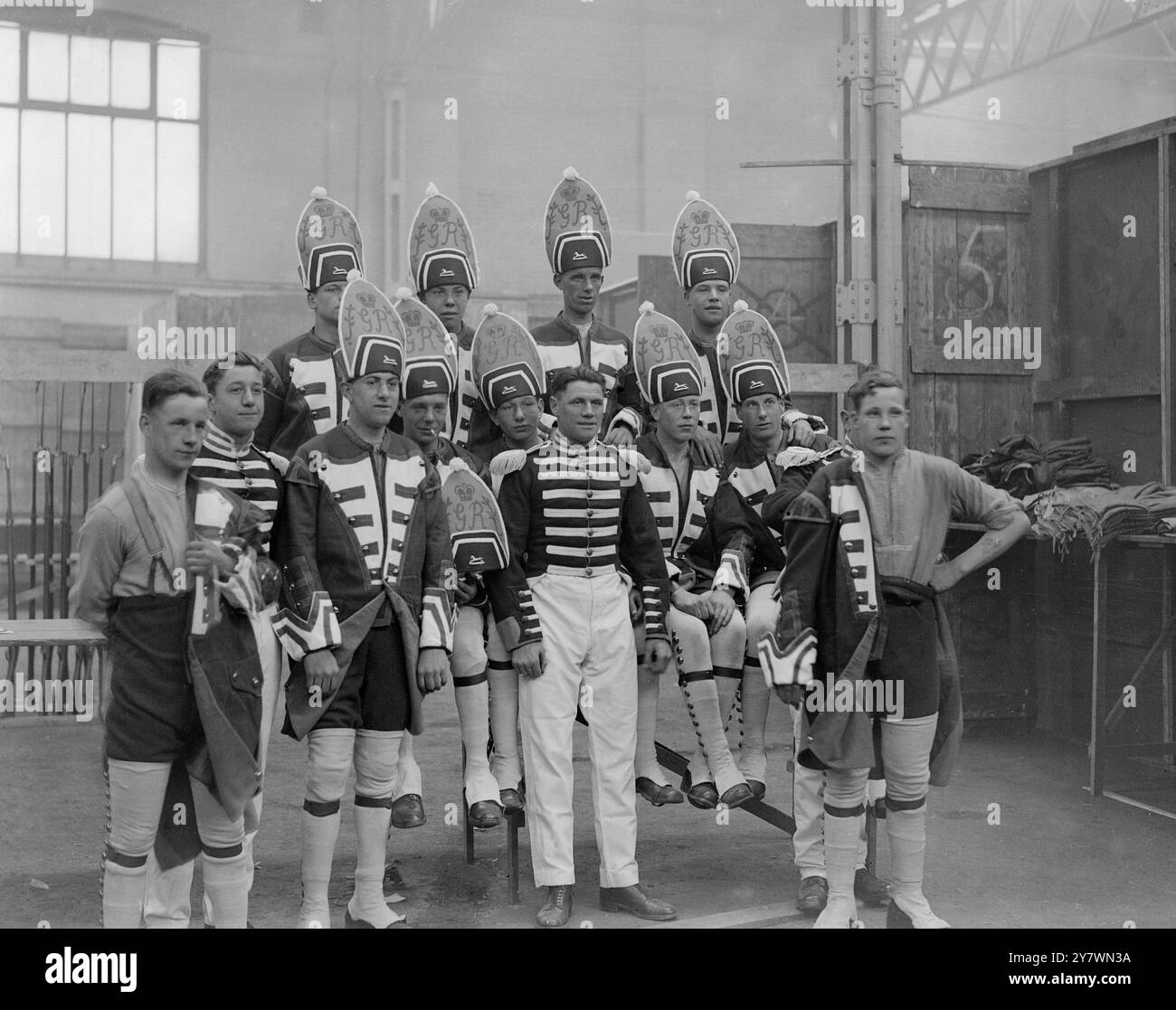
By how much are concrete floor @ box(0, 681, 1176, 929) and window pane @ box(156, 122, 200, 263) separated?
6626 millimetres

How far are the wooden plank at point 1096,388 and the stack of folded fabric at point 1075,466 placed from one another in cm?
38

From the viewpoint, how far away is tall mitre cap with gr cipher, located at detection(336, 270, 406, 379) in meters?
3.84

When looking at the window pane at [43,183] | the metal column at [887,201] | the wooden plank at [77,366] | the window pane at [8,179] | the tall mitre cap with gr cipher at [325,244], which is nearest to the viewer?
the tall mitre cap with gr cipher at [325,244]

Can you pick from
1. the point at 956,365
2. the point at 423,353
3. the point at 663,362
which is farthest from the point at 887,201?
the point at 423,353

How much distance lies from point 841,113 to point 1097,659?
11.1 feet

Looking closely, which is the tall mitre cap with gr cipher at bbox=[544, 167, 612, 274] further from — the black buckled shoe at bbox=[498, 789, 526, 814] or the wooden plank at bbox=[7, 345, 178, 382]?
the wooden plank at bbox=[7, 345, 178, 382]

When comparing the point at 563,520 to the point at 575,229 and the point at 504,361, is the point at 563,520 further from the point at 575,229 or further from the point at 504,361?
the point at 575,229

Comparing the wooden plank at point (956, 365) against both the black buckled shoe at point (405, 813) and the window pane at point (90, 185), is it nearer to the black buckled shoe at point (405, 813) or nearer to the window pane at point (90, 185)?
the black buckled shoe at point (405, 813)

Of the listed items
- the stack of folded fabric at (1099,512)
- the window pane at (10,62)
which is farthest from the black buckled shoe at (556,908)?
the window pane at (10,62)

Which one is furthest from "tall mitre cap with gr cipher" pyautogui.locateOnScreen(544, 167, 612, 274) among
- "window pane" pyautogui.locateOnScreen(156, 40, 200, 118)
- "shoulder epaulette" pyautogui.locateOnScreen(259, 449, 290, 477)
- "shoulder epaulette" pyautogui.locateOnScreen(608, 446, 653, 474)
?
"window pane" pyautogui.locateOnScreen(156, 40, 200, 118)

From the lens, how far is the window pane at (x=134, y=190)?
11.5 meters

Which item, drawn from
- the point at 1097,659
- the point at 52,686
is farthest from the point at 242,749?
the point at 52,686

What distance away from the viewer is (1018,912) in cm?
414
